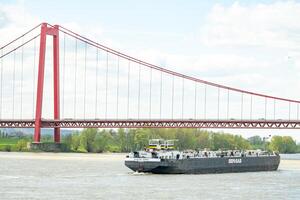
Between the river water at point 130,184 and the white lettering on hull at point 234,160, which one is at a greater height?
the white lettering on hull at point 234,160

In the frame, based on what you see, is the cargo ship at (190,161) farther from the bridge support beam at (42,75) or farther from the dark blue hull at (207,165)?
the bridge support beam at (42,75)

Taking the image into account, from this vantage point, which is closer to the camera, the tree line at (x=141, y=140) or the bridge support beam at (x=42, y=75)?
the bridge support beam at (x=42, y=75)

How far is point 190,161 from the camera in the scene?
254 ft

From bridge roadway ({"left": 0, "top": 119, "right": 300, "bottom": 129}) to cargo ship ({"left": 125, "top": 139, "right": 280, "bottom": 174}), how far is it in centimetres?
1418

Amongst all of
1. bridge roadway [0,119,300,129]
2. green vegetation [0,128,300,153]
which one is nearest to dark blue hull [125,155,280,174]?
bridge roadway [0,119,300,129]

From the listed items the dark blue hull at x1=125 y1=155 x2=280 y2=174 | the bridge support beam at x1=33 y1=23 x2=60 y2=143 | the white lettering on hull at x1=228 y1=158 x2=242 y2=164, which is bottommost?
the dark blue hull at x1=125 y1=155 x2=280 y2=174

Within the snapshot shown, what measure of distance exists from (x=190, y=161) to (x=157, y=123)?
2981 cm

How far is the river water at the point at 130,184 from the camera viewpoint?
56375 mm

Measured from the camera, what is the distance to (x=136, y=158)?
74375 millimetres

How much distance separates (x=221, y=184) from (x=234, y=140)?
87.9 m

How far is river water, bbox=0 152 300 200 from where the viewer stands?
5638 centimetres

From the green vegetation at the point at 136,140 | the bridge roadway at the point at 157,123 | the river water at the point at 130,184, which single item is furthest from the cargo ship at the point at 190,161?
the green vegetation at the point at 136,140

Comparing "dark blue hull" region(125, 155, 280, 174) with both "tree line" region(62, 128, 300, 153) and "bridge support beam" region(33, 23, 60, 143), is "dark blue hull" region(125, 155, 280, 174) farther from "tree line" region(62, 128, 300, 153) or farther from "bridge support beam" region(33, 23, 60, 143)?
"tree line" region(62, 128, 300, 153)

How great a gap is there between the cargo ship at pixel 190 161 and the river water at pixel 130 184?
1427 mm
